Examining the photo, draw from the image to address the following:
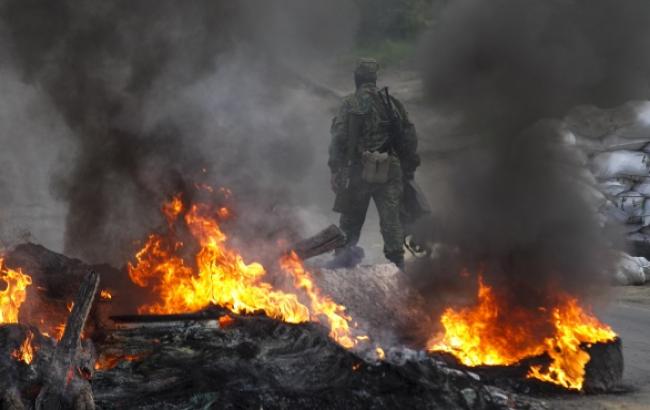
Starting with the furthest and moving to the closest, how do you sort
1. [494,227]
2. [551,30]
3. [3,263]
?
[551,30] < [494,227] < [3,263]

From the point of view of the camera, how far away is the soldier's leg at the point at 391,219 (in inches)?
275

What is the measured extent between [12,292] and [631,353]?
525 centimetres

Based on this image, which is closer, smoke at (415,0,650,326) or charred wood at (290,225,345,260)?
smoke at (415,0,650,326)

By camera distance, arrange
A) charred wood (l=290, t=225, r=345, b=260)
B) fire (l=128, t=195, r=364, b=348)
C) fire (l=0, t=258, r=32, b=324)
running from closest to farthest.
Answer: fire (l=0, t=258, r=32, b=324) < fire (l=128, t=195, r=364, b=348) < charred wood (l=290, t=225, r=345, b=260)

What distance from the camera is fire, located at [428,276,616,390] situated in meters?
5.12

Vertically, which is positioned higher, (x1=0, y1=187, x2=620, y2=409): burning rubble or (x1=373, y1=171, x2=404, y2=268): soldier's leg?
(x1=373, y1=171, x2=404, y2=268): soldier's leg

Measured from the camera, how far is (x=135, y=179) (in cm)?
655

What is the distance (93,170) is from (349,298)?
2.73 meters

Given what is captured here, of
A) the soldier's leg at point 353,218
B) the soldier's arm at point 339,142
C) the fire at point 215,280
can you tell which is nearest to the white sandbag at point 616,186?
the soldier's leg at point 353,218

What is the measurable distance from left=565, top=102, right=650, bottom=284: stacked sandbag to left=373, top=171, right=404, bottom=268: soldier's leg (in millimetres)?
4213

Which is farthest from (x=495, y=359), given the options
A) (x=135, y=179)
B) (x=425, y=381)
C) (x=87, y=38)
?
(x=87, y=38)

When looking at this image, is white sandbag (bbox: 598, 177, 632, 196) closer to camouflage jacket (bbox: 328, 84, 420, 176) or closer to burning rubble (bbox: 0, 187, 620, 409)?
camouflage jacket (bbox: 328, 84, 420, 176)

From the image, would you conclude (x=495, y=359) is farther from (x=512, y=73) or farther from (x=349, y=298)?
(x=512, y=73)

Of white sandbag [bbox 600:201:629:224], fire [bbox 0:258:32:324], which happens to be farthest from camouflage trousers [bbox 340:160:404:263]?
white sandbag [bbox 600:201:629:224]
